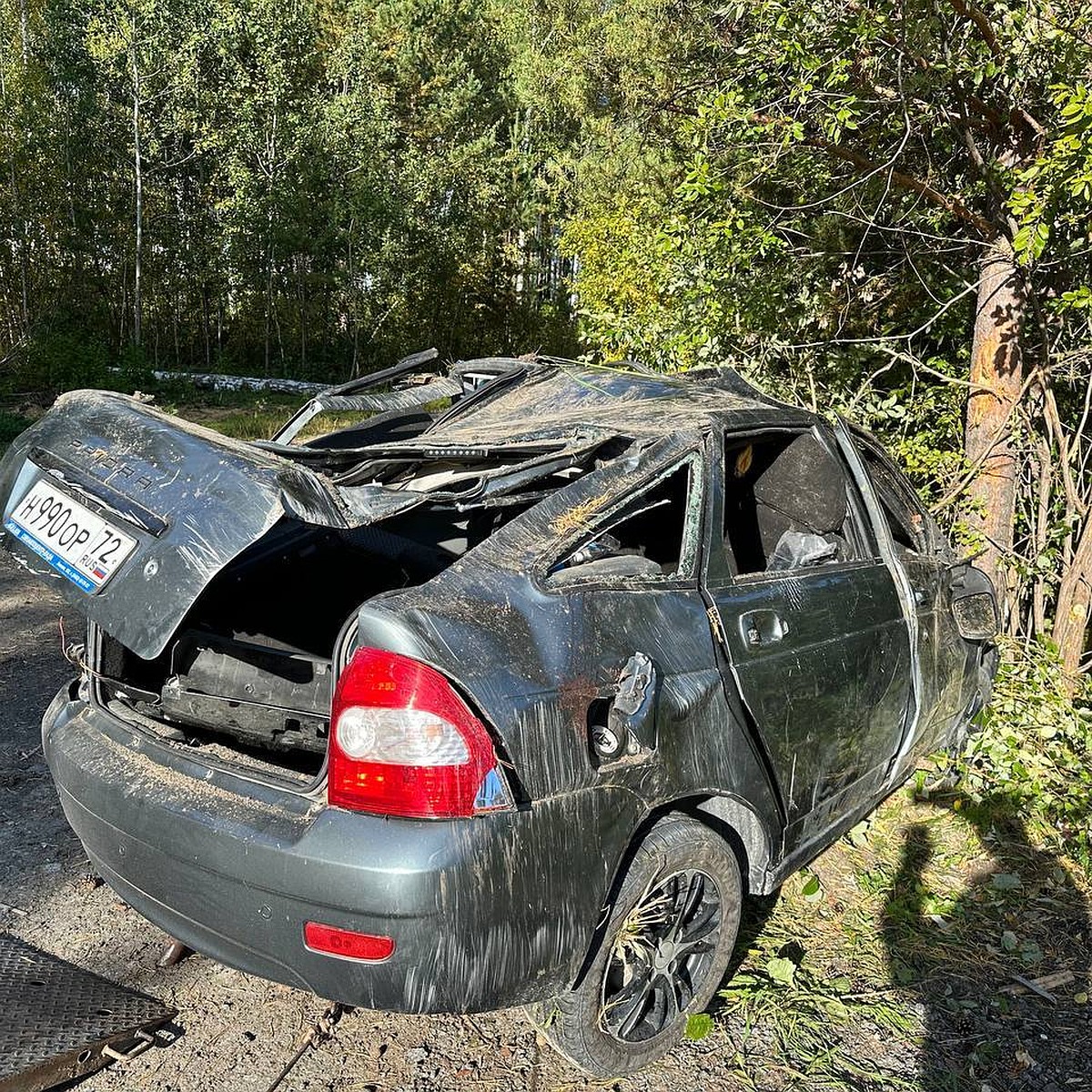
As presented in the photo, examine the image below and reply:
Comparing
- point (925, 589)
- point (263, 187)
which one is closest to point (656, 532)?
point (925, 589)

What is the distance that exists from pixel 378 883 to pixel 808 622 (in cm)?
157

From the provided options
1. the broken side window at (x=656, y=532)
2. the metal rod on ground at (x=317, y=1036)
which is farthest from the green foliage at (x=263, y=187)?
the metal rod on ground at (x=317, y=1036)

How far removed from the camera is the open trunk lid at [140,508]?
202cm

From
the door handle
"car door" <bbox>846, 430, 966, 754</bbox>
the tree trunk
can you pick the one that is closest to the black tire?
the door handle

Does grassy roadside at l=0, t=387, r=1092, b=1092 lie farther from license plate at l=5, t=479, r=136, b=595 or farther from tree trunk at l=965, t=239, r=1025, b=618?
license plate at l=5, t=479, r=136, b=595

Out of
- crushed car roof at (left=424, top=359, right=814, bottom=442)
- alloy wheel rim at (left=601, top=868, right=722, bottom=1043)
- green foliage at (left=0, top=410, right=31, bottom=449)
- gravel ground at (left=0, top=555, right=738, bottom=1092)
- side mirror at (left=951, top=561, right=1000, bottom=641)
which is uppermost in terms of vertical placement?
crushed car roof at (left=424, top=359, right=814, bottom=442)

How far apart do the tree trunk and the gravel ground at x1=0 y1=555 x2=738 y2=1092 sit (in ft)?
12.2

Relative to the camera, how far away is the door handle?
2582mm

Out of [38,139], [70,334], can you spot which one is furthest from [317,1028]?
[38,139]

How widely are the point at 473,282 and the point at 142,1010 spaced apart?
27.9m

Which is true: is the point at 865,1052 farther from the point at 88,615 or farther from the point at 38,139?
the point at 38,139

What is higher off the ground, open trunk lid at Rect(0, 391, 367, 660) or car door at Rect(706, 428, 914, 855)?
open trunk lid at Rect(0, 391, 367, 660)

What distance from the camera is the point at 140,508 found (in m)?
2.16

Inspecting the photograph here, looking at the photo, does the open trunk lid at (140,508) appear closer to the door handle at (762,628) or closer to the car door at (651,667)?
the car door at (651,667)
